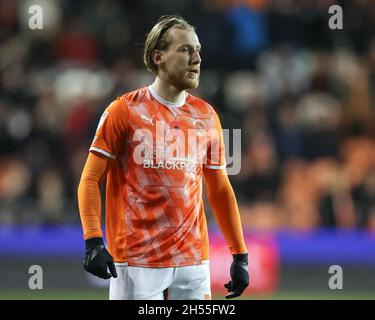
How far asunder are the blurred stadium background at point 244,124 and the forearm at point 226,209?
406cm

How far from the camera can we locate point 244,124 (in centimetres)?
1109

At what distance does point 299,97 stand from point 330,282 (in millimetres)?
2600

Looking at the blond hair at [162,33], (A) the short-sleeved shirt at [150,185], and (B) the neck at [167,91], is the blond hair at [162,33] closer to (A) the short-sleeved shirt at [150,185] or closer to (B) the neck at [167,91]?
(B) the neck at [167,91]

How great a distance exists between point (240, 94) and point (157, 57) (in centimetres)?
650

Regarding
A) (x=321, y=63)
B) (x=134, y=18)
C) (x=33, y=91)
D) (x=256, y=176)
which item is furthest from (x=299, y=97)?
(x=33, y=91)

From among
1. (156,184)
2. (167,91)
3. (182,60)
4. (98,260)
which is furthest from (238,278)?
(182,60)

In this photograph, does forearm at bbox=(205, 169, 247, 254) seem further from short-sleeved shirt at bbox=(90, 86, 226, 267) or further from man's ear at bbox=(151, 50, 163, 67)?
man's ear at bbox=(151, 50, 163, 67)

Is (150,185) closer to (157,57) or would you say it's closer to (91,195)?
(91,195)

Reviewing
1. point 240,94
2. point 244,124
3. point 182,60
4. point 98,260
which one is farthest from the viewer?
point 240,94

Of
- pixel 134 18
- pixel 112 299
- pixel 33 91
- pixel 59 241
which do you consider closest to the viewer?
pixel 112 299

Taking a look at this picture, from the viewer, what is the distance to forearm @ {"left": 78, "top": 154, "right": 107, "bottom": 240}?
518 centimetres

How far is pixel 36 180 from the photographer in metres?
10.7

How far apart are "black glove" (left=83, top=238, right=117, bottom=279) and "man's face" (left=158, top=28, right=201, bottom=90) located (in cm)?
102

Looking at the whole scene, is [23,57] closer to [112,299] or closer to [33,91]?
[33,91]
